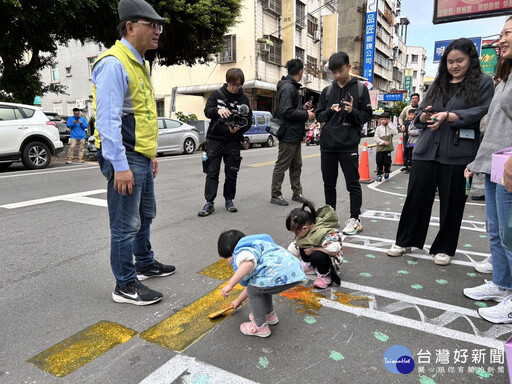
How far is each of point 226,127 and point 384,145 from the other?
186 inches

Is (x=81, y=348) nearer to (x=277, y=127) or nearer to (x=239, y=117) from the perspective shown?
(x=239, y=117)

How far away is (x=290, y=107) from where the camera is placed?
207 inches

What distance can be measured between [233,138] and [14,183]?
5.11 meters

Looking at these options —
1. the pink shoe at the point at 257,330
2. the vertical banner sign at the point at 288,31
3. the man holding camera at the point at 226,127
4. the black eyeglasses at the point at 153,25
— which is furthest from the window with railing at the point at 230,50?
the pink shoe at the point at 257,330

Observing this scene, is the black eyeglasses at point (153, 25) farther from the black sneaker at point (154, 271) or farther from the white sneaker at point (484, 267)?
the white sneaker at point (484, 267)

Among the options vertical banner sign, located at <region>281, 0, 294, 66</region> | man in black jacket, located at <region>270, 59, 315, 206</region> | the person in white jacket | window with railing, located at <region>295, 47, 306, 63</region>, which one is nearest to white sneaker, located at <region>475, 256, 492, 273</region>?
man in black jacket, located at <region>270, 59, 315, 206</region>

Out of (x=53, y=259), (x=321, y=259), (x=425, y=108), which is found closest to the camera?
(x=321, y=259)

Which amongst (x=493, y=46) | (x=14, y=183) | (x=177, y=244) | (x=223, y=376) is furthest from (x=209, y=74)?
(x=223, y=376)

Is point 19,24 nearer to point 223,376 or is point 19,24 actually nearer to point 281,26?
point 223,376

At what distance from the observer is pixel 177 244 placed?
3.91m

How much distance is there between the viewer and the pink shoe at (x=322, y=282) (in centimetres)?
286

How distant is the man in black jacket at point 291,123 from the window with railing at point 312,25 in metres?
26.6

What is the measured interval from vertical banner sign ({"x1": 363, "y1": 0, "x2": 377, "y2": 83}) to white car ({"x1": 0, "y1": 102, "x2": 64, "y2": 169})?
2859 centimetres

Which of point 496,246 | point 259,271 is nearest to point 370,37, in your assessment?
point 496,246
